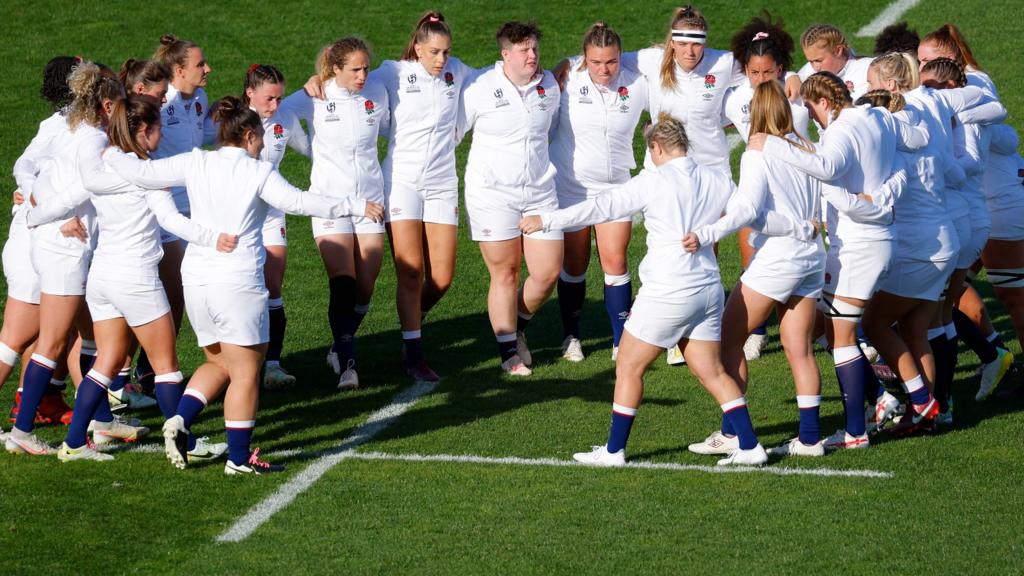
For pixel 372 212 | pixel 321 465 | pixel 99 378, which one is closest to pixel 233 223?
pixel 372 212

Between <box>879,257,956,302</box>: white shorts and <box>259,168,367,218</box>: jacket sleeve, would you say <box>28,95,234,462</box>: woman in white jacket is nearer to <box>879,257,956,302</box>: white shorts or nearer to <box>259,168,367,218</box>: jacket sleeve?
<box>259,168,367,218</box>: jacket sleeve

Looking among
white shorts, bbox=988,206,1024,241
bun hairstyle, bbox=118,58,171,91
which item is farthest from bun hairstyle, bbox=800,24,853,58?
bun hairstyle, bbox=118,58,171,91

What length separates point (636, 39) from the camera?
1745 cm

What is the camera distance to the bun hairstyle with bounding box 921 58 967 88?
8539mm

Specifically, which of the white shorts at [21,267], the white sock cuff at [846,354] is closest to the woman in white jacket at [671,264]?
the white sock cuff at [846,354]

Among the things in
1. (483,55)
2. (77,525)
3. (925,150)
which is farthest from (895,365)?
(483,55)

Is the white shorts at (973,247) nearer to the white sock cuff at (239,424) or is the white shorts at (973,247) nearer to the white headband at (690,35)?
the white headband at (690,35)

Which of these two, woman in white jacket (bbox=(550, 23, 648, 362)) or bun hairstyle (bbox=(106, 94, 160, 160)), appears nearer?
bun hairstyle (bbox=(106, 94, 160, 160))

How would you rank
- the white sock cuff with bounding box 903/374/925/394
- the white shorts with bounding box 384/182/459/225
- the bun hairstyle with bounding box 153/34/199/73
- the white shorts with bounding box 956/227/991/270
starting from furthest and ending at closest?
1. the white shorts with bounding box 384/182/459/225
2. the bun hairstyle with bounding box 153/34/199/73
3. the white shorts with bounding box 956/227/991/270
4. the white sock cuff with bounding box 903/374/925/394

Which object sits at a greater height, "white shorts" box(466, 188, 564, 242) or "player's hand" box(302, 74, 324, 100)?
"player's hand" box(302, 74, 324, 100)

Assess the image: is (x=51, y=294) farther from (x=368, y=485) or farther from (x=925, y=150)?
(x=925, y=150)

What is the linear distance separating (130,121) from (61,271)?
3.34 ft

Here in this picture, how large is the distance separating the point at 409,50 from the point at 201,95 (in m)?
1.39

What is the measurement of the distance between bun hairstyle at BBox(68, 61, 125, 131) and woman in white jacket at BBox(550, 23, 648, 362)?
321 cm
